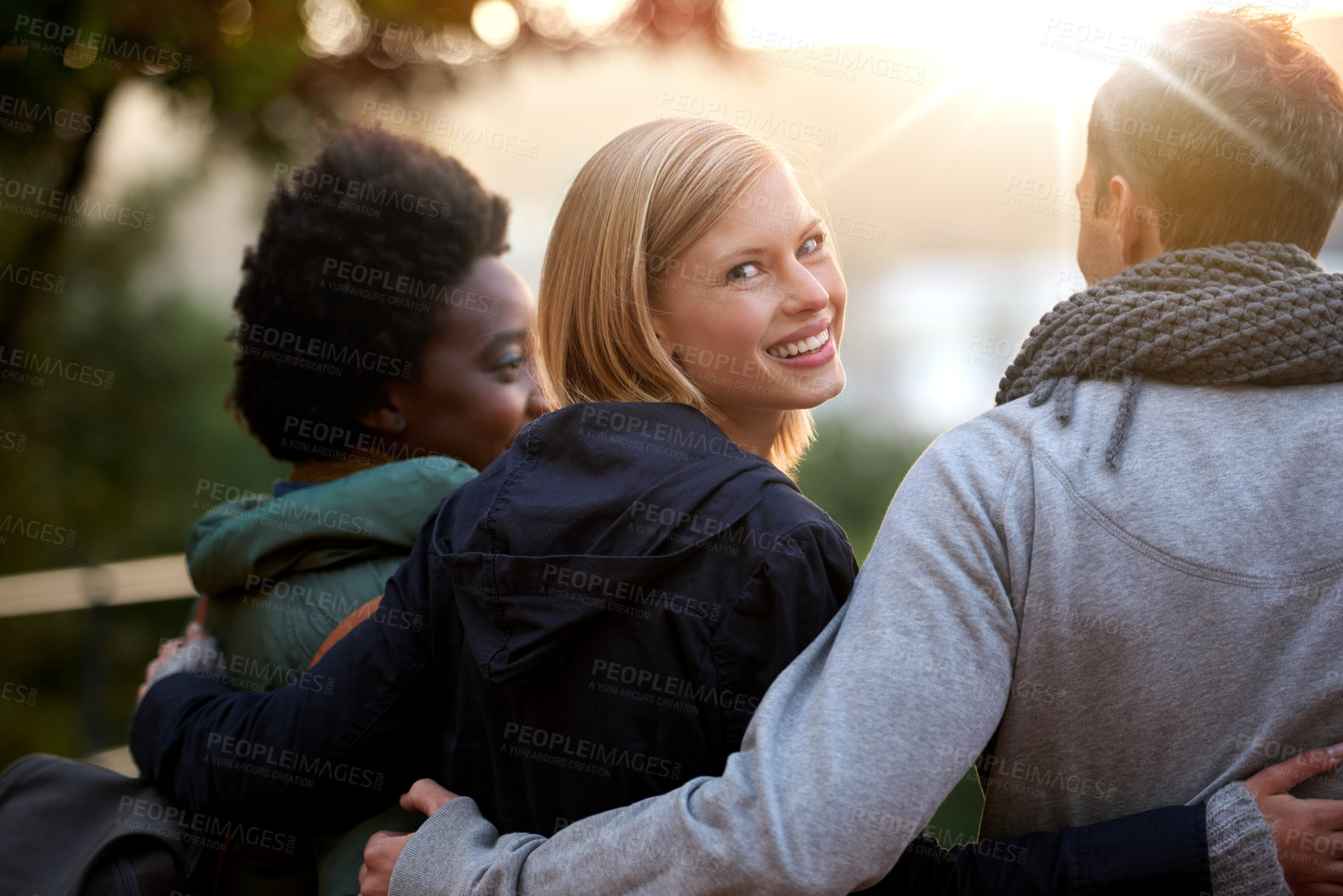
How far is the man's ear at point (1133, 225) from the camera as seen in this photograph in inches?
52.9

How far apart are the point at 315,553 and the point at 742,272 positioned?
3.08 ft

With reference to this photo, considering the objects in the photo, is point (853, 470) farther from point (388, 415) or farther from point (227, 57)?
point (227, 57)

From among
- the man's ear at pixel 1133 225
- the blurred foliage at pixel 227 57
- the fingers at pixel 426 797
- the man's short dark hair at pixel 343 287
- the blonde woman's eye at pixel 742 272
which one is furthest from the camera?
the blurred foliage at pixel 227 57

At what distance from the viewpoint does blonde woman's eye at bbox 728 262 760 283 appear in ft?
5.16

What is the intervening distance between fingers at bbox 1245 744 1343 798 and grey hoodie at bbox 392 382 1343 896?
0.07ft

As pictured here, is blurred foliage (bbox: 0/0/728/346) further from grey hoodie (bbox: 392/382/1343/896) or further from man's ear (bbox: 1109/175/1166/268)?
grey hoodie (bbox: 392/382/1343/896)

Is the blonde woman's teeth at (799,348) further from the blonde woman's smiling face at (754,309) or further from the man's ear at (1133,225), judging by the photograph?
the man's ear at (1133,225)

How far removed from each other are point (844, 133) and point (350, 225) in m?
3.30

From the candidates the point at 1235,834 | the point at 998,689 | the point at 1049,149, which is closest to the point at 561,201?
the point at 998,689

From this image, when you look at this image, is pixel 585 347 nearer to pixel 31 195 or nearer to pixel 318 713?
pixel 318 713

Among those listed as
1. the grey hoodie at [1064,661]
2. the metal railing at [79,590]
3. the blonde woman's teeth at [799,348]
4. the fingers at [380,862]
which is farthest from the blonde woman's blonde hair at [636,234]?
the metal railing at [79,590]

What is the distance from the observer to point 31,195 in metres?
2.82

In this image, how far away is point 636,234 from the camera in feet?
5.06

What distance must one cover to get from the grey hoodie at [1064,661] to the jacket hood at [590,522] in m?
0.20
